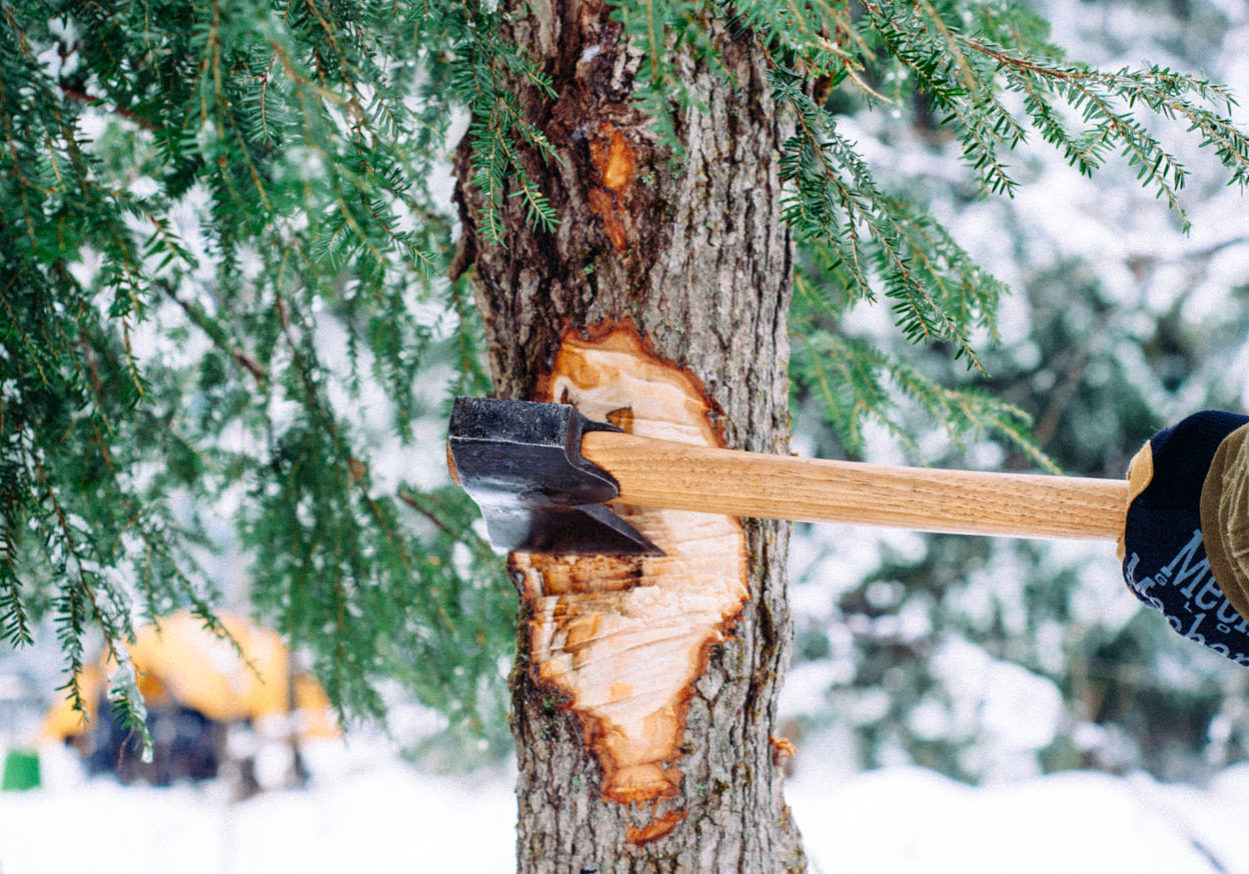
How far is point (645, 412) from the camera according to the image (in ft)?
3.40

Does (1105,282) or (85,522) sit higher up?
(1105,282)

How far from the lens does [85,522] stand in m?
1.38

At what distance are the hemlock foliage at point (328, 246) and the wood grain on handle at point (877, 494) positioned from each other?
16 centimetres

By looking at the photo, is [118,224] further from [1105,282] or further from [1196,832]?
[1105,282]

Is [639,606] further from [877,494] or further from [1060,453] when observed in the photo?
[1060,453]

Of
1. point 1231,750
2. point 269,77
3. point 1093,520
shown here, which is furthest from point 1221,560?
point 1231,750

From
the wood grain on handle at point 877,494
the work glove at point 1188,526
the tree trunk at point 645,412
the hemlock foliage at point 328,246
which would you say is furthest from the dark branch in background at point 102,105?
the work glove at point 1188,526

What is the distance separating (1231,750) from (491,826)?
10.4 ft

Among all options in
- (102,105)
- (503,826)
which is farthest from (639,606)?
(503,826)

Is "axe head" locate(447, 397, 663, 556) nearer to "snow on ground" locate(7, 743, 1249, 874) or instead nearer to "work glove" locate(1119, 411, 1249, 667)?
"work glove" locate(1119, 411, 1249, 667)

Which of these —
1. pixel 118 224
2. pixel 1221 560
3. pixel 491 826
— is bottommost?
pixel 491 826

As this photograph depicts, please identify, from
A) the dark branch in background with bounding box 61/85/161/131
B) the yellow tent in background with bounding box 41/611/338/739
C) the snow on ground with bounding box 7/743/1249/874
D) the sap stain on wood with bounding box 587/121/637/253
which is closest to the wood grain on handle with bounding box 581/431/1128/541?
the sap stain on wood with bounding box 587/121/637/253

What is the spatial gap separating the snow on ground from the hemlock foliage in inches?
51.2

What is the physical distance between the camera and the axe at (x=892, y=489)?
2.99 ft
